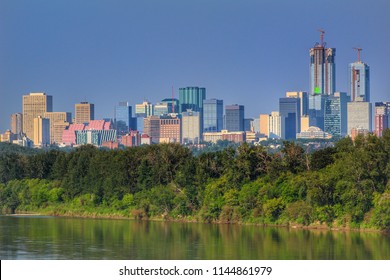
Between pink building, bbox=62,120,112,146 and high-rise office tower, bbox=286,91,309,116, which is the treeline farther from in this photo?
high-rise office tower, bbox=286,91,309,116

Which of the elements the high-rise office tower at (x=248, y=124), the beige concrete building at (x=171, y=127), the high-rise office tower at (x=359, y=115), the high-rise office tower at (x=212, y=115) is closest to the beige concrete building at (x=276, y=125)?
the high-rise office tower at (x=248, y=124)

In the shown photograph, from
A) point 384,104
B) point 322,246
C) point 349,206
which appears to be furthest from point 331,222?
point 384,104

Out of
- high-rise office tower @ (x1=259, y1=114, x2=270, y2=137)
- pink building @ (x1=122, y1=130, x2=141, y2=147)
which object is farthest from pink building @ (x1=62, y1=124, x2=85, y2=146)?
high-rise office tower @ (x1=259, y1=114, x2=270, y2=137)

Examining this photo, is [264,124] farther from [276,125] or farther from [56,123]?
[56,123]

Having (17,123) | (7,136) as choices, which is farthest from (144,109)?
(7,136)

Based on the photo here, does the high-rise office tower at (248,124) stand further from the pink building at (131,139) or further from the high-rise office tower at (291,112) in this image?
the pink building at (131,139)
